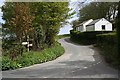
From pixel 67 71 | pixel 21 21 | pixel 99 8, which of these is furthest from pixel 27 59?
pixel 99 8

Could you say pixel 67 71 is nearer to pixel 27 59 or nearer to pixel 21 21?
pixel 27 59

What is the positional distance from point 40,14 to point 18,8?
3.30 m

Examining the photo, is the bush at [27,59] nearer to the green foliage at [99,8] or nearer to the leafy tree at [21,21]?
the leafy tree at [21,21]

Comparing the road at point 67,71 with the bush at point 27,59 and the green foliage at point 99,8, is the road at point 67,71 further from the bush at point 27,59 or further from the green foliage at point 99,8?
the green foliage at point 99,8

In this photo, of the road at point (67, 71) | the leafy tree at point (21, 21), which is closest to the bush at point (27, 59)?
the road at point (67, 71)

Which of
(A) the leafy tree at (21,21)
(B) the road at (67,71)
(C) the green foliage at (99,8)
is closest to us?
(B) the road at (67,71)

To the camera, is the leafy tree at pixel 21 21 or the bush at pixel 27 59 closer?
the bush at pixel 27 59

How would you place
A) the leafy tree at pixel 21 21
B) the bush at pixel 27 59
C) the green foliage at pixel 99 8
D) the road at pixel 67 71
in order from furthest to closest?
the leafy tree at pixel 21 21 < the green foliage at pixel 99 8 < the bush at pixel 27 59 < the road at pixel 67 71

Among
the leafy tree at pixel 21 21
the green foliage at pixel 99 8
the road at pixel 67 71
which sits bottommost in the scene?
the road at pixel 67 71

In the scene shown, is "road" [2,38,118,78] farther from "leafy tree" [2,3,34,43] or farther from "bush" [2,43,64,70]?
"leafy tree" [2,3,34,43]

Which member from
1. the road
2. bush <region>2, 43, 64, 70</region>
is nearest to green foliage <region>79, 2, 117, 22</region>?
the road

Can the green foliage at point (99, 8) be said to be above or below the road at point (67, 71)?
above

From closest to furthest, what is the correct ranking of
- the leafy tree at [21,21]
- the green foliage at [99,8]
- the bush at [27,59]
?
1. the bush at [27,59]
2. the green foliage at [99,8]
3. the leafy tree at [21,21]

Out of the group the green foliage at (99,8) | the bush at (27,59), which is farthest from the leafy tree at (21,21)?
the green foliage at (99,8)
